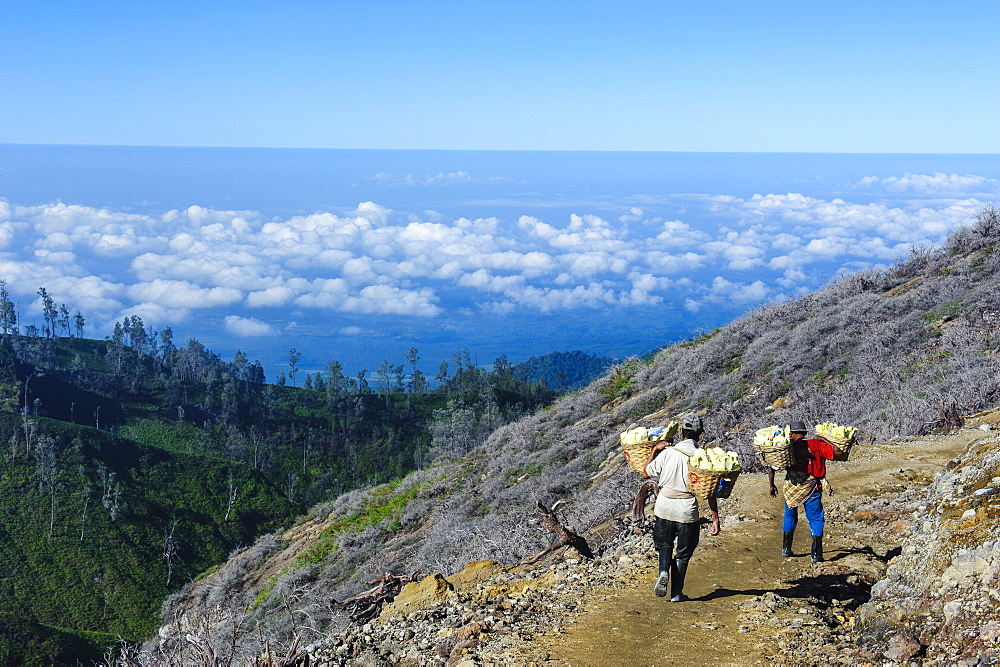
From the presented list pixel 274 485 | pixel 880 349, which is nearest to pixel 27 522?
pixel 274 485

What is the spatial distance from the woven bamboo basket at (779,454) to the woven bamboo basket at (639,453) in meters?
1.60

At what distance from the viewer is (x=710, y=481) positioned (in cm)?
642

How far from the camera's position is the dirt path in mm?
5883

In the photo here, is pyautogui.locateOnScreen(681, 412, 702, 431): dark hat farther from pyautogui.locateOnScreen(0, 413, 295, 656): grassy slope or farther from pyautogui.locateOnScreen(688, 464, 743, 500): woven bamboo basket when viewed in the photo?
pyautogui.locateOnScreen(0, 413, 295, 656): grassy slope

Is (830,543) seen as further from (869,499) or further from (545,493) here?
(545,493)

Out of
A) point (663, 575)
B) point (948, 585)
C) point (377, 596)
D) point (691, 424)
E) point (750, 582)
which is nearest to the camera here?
point (948, 585)

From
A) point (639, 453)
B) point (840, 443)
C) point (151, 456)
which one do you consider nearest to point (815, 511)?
point (840, 443)

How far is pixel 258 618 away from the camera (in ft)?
62.6

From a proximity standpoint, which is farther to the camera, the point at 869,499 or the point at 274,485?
the point at 274,485

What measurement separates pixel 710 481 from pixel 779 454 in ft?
5.59

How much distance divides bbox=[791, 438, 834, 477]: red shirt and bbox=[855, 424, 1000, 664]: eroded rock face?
5.24 ft

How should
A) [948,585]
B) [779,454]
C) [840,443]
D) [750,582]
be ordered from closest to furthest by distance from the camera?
1. [948,585]
2. [750,582]
3. [779,454]
4. [840,443]

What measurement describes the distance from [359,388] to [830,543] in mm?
136319

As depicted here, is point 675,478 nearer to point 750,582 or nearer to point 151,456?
point 750,582
